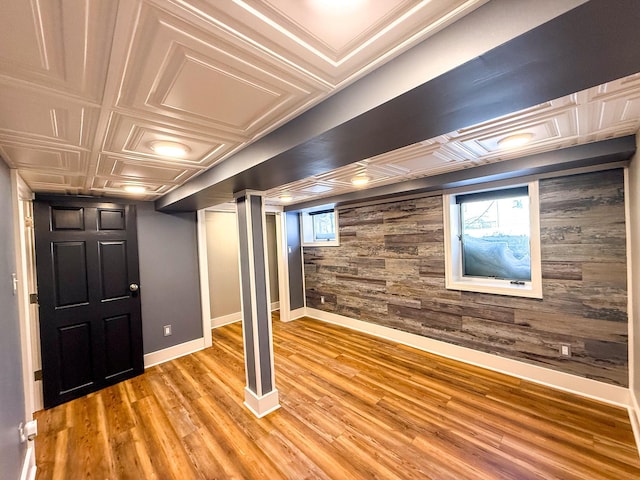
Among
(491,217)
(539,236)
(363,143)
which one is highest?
(363,143)

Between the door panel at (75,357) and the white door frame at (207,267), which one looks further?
the white door frame at (207,267)

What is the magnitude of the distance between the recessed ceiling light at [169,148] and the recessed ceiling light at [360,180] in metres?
1.62

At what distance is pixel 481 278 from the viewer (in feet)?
10.3

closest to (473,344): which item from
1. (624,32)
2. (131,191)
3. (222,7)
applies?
(624,32)

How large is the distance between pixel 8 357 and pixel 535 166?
3979mm

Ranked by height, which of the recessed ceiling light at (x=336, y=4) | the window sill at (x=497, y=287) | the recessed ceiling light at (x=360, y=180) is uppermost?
the recessed ceiling light at (x=336, y=4)

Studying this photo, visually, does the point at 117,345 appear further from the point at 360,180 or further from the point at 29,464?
the point at 360,180

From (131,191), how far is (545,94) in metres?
3.47

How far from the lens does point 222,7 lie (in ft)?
2.28

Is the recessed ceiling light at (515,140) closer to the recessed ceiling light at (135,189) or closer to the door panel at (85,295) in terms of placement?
the recessed ceiling light at (135,189)

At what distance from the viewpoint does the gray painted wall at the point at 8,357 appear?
4.41 feet

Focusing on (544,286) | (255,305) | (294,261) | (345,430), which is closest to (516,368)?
(544,286)

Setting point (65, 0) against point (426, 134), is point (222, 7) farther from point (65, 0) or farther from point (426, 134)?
point (426, 134)

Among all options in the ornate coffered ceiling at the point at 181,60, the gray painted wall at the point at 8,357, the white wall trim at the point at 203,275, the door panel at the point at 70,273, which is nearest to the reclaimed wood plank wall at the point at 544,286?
the white wall trim at the point at 203,275
